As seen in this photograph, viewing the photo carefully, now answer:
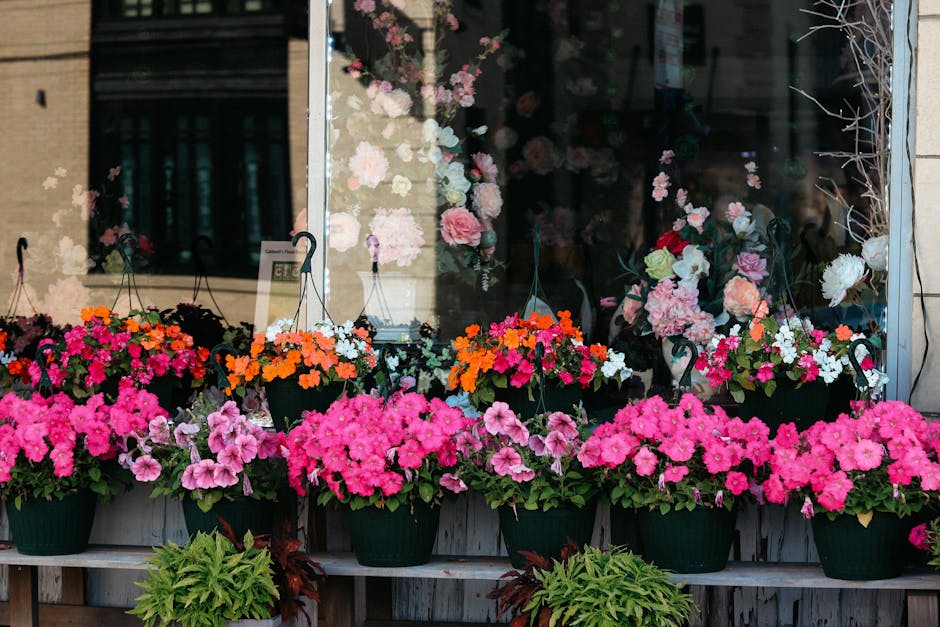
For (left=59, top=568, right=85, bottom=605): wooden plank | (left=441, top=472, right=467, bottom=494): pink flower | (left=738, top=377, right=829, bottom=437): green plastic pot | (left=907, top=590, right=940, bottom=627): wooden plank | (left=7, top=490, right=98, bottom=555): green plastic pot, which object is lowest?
(left=59, top=568, right=85, bottom=605): wooden plank

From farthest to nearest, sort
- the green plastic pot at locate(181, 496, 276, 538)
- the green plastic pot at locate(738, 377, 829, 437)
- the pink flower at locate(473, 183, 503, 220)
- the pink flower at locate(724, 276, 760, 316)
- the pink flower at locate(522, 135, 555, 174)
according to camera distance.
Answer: the pink flower at locate(522, 135, 555, 174), the pink flower at locate(473, 183, 503, 220), the pink flower at locate(724, 276, 760, 316), the green plastic pot at locate(738, 377, 829, 437), the green plastic pot at locate(181, 496, 276, 538)

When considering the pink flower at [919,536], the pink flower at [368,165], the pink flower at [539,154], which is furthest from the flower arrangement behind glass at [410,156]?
the pink flower at [919,536]

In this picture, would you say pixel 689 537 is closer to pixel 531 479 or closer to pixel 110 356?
pixel 531 479

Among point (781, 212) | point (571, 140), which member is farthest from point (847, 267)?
point (571, 140)

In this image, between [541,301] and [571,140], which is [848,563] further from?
[571,140]

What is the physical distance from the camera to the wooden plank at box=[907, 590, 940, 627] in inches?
135

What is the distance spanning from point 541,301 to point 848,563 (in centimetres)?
175

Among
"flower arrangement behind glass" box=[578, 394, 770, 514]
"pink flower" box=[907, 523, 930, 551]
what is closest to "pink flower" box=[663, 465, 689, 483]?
"flower arrangement behind glass" box=[578, 394, 770, 514]

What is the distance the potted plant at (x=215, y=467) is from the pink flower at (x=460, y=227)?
4.51 feet

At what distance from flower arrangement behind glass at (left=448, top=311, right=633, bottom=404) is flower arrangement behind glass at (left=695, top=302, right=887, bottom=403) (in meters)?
0.34

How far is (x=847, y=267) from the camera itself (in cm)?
418

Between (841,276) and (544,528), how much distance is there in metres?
1.44

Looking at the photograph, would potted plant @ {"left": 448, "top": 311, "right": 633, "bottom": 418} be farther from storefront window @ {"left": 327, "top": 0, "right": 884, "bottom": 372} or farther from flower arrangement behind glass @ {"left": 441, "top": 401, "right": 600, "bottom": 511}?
storefront window @ {"left": 327, "top": 0, "right": 884, "bottom": 372}

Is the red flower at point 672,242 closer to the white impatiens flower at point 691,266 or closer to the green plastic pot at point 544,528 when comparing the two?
the white impatiens flower at point 691,266
